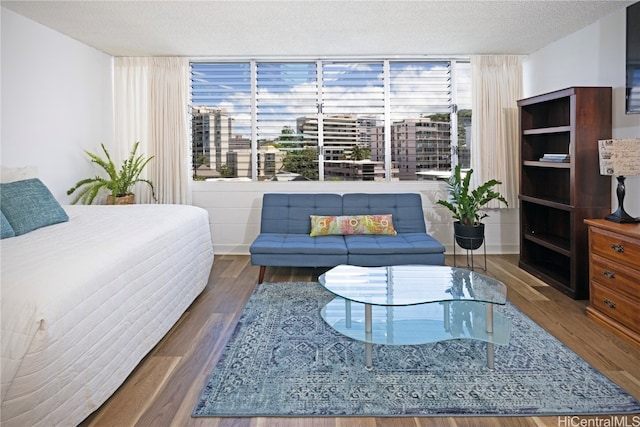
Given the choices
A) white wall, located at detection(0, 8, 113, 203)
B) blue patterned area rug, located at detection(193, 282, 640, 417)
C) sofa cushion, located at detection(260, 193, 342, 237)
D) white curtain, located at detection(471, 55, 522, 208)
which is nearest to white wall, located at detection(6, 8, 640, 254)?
white wall, located at detection(0, 8, 113, 203)

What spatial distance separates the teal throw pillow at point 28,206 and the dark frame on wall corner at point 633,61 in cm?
412

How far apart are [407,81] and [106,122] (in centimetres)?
363

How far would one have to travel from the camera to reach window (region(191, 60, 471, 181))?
5.24 metres

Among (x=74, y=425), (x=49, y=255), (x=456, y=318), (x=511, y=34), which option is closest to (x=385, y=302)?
(x=456, y=318)

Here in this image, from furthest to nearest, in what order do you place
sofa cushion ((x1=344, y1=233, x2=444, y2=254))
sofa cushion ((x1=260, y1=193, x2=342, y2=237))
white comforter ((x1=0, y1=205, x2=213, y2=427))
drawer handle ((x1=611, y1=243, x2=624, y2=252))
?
sofa cushion ((x1=260, y1=193, x2=342, y2=237))
sofa cushion ((x1=344, y1=233, x2=444, y2=254))
drawer handle ((x1=611, y1=243, x2=624, y2=252))
white comforter ((x1=0, y1=205, x2=213, y2=427))

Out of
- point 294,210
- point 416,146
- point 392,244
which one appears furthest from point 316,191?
point 392,244

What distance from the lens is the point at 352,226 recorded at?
14.7 ft

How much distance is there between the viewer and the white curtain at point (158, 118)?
16.7 feet

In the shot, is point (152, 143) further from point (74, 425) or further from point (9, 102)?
point (74, 425)

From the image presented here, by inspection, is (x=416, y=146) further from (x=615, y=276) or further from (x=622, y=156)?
(x=615, y=276)

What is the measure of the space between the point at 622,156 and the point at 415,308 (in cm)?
180

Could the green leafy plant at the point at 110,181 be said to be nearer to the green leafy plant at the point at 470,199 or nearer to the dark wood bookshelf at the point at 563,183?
the green leafy plant at the point at 470,199

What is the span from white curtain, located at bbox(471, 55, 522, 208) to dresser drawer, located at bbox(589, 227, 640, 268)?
2.15m

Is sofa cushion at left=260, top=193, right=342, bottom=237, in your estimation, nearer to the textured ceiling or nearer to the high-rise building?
the high-rise building
